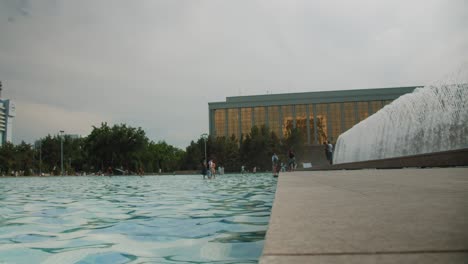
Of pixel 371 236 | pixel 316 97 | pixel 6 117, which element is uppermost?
pixel 6 117

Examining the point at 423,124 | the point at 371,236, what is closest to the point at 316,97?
the point at 423,124

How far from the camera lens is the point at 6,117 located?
5842 inches

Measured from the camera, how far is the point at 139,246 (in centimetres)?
346

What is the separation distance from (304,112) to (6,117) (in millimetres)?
126469

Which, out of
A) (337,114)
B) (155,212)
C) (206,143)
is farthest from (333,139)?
(155,212)

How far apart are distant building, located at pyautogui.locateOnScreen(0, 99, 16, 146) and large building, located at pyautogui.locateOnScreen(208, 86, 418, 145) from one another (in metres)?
103

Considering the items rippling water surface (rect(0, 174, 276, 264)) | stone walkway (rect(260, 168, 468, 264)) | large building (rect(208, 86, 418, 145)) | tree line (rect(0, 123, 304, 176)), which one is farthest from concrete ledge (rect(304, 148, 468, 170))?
large building (rect(208, 86, 418, 145))

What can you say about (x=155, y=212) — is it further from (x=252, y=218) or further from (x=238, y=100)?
(x=238, y=100)

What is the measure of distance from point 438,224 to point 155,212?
5041 mm

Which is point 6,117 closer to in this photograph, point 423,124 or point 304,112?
point 304,112

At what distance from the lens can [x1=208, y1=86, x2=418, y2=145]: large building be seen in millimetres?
85188

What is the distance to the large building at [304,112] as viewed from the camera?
85.2 metres

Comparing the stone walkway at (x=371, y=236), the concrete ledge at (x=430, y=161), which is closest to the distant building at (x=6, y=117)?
the concrete ledge at (x=430, y=161)

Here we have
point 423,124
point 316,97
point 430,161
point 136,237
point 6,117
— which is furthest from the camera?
point 6,117
